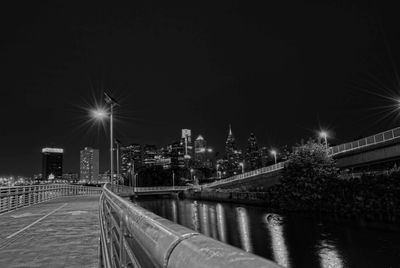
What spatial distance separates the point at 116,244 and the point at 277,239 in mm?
25955

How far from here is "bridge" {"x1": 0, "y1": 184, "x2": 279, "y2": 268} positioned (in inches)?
44.0

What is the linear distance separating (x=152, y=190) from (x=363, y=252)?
83.3m

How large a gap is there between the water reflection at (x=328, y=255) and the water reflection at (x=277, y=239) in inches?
86.8

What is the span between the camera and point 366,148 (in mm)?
43906

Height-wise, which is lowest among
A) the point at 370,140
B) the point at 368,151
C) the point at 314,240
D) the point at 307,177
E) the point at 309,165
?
the point at 314,240

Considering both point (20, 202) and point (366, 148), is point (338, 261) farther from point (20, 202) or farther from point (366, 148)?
point (366, 148)

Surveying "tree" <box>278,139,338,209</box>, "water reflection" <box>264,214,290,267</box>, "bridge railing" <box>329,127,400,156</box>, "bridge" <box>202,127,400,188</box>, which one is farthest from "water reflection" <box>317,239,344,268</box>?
"bridge railing" <box>329,127,400,156</box>

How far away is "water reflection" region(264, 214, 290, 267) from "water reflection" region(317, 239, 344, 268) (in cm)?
220

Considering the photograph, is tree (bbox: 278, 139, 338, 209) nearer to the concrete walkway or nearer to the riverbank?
the riverbank

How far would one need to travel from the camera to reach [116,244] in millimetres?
4039

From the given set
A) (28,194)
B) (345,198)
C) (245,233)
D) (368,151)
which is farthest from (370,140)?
(28,194)

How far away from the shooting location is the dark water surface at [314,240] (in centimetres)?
2082

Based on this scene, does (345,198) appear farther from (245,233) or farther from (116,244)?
(116,244)

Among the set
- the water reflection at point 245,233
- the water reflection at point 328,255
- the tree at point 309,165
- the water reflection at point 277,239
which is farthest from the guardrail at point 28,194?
the tree at point 309,165
